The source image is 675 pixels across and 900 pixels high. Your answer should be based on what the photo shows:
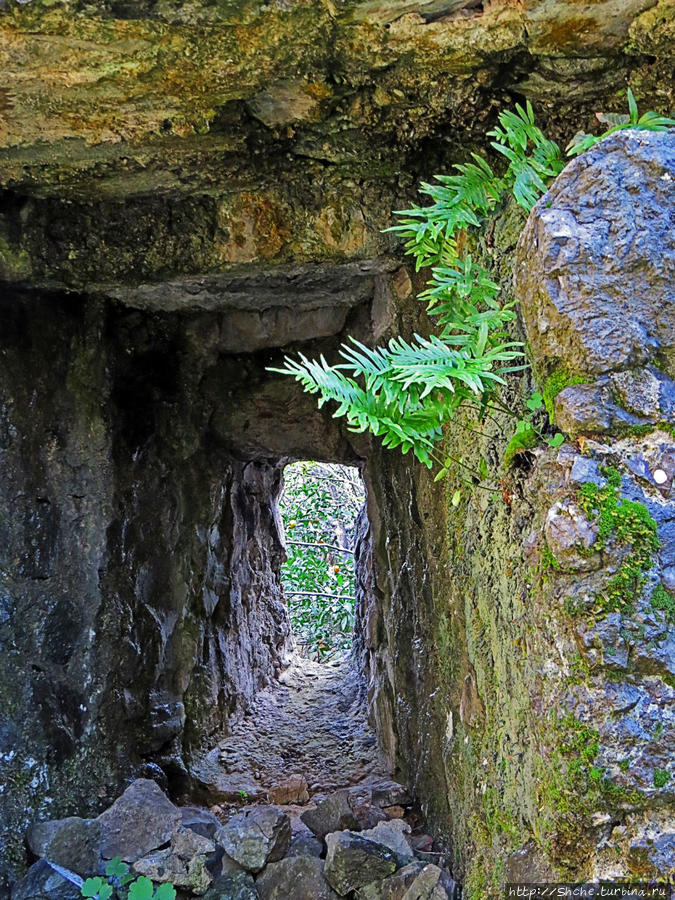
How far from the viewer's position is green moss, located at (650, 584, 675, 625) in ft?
4.59

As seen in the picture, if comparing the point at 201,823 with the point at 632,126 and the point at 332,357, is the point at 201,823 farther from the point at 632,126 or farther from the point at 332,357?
the point at 632,126

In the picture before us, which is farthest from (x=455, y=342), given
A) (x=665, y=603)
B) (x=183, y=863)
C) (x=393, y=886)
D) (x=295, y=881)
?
(x=183, y=863)

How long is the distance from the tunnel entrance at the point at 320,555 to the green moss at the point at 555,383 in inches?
217

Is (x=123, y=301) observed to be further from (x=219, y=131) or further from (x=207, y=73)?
(x=207, y=73)

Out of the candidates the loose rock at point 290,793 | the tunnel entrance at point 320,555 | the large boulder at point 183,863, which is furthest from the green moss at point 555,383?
the tunnel entrance at point 320,555

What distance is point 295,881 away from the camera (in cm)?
248

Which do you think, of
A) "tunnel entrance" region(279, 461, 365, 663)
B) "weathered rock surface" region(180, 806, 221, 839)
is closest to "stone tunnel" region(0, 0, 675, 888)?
"weathered rock surface" region(180, 806, 221, 839)

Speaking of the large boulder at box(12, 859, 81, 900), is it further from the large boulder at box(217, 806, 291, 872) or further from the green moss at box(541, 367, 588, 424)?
the green moss at box(541, 367, 588, 424)

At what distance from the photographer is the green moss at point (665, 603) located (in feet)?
4.59

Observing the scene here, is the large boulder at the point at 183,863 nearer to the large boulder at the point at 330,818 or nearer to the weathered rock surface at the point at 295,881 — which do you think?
the weathered rock surface at the point at 295,881

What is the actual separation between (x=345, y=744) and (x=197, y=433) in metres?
1.88

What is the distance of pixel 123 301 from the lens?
10.9ft

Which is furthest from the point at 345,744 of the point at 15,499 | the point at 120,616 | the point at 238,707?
the point at 15,499

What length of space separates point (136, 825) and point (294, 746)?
63.7 inches
